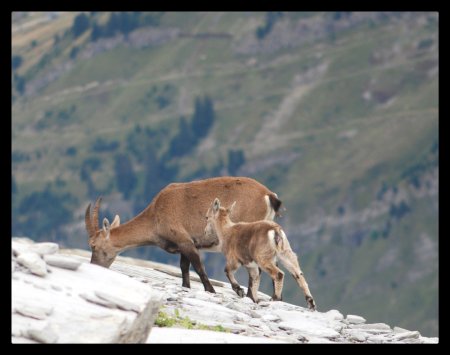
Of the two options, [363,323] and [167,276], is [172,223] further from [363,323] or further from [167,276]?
[363,323]

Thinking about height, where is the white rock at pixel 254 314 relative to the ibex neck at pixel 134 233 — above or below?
above

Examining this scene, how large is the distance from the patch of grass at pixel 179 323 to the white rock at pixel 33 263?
10.9 feet

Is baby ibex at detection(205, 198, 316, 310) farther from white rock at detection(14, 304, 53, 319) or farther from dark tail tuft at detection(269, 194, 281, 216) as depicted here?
white rock at detection(14, 304, 53, 319)

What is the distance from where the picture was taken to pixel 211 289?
28.0 m

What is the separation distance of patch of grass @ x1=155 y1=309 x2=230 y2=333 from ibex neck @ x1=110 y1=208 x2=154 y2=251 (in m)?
8.55

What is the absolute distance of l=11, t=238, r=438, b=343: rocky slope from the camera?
48.6 feet

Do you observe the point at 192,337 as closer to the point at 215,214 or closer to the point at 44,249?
the point at 44,249

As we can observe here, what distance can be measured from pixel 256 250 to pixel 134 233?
171 inches

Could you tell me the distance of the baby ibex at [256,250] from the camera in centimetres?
2586

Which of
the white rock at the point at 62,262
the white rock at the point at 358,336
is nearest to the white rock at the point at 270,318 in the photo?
the white rock at the point at 358,336

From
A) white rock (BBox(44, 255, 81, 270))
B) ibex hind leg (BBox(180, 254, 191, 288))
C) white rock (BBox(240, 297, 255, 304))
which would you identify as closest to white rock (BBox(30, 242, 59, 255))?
white rock (BBox(44, 255, 81, 270))

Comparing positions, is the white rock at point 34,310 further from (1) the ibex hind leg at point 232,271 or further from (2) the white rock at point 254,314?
(1) the ibex hind leg at point 232,271
